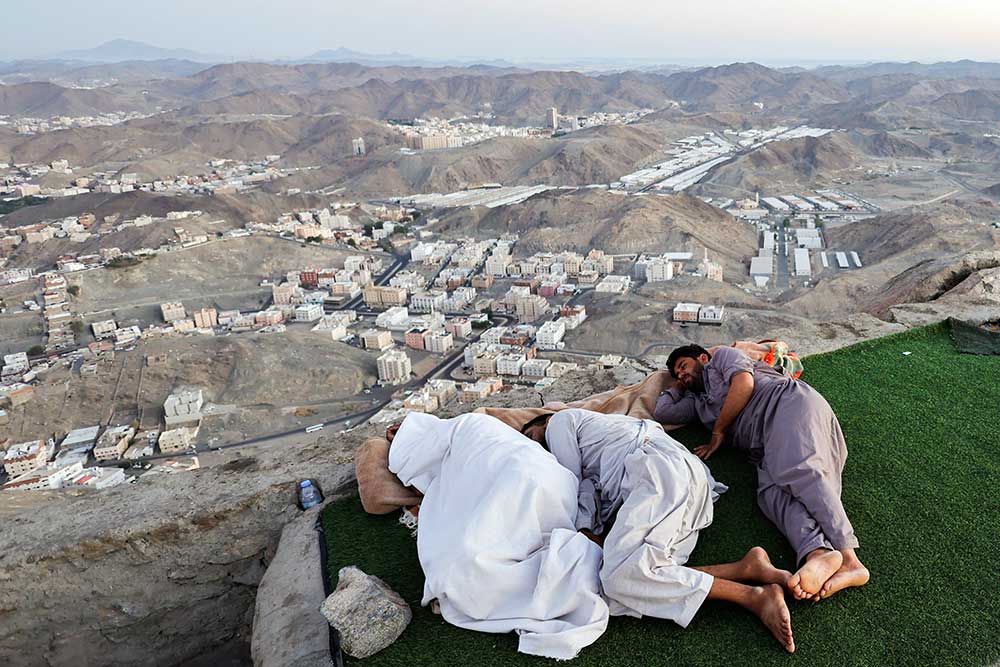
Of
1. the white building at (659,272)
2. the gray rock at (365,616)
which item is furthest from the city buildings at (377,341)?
the gray rock at (365,616)

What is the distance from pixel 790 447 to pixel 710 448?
393mm

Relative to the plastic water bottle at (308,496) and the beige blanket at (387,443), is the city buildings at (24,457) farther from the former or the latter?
the beige blanket at (387,443)

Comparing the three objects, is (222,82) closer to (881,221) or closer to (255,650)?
(881,221)

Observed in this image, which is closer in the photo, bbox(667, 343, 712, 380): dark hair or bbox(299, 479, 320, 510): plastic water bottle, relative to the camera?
bbox(667, 343, 712, 380): dark hair

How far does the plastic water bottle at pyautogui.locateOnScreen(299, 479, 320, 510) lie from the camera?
287 centimetres

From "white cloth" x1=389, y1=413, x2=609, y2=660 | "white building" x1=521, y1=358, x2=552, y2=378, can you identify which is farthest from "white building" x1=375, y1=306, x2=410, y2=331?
"white cloth" x1=389, y1=413, x2=609, y2=660

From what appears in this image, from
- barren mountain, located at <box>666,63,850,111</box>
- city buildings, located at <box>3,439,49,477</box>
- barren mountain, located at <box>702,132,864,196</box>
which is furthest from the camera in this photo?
barren mountain, located at <box>666,63,850,111</box>

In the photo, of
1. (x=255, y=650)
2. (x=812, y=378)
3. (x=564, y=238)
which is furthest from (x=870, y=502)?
(x=564, y=238)

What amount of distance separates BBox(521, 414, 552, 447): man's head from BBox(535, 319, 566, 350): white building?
16.8m

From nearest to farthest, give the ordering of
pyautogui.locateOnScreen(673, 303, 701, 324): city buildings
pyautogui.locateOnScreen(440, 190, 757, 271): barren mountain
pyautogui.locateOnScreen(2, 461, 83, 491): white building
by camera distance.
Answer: pyautogui.locateOnScreen(2, 461, 83, 491): white building
pyautogui.locateOnScreen(673, 303, 701, 324): city buildings
pyautogui.locateOnScreen(440, 190, 757, 271): barren mountain

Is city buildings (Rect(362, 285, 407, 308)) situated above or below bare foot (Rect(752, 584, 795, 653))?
below

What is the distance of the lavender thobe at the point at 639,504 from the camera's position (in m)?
1.84

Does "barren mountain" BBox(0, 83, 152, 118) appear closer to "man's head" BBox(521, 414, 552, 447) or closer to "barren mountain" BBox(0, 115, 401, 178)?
"barren mountain" BBox(0, 115, 401, 178)

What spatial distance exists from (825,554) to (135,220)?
39.6m
